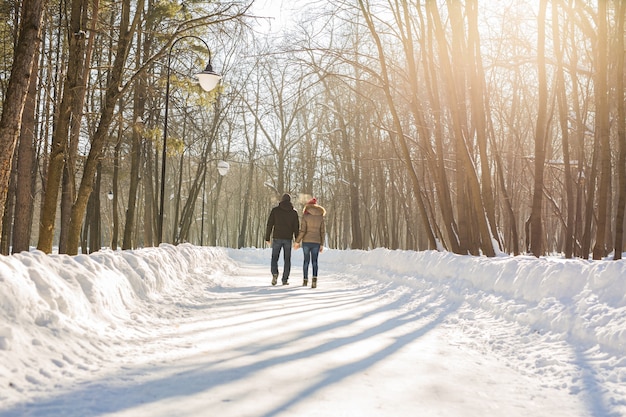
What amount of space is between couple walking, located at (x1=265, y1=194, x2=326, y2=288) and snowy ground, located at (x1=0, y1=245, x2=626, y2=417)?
12.3 ft

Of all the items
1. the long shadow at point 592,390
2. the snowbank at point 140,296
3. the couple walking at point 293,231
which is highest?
the couple walking at point 293,231

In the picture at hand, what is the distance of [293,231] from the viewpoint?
12.1 meters

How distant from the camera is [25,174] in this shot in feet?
47.7

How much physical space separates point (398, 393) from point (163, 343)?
96.0 inches

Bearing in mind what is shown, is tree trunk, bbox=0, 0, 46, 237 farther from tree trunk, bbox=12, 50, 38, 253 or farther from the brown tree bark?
the brown tree bark

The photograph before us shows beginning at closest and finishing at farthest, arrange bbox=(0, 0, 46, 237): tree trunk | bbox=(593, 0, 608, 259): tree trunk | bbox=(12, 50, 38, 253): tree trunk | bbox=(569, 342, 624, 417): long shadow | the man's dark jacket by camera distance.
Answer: bbox=(569, 342, 624, 417): long shadow, bbox=(0, 0, 46, 237): tree trunk, bbox=(593, 0, 608, 259): tree trunk, the man's dark jacket, bbox=(12, 50, 38, 253): tree trunk

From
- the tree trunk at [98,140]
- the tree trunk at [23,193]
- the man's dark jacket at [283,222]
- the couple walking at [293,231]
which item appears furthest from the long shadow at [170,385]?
the tree trunk at [23,193]

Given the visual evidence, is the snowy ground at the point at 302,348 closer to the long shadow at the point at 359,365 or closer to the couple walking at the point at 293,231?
the long shadow at the point at 359,365

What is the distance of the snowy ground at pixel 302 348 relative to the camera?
3316mm

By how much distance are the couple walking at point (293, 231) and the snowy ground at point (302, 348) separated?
148 inches

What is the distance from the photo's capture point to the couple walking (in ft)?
38.7

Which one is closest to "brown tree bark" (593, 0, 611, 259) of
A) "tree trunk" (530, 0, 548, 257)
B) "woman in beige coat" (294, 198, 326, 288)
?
"tree trunk" (530, 0, 548, 257)

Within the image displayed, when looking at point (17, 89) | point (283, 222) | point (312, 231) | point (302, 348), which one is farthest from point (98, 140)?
point (302, 348)

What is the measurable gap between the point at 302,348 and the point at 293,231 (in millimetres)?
7236
